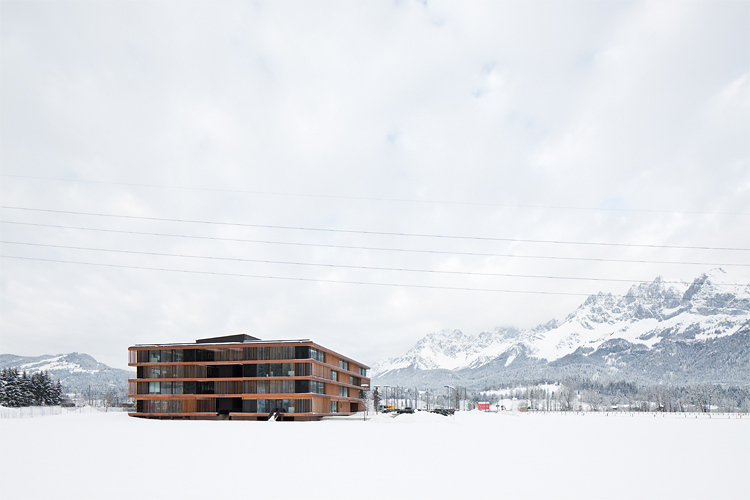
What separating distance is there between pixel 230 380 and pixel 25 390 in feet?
237

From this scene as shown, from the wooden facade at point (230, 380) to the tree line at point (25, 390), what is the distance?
49.0 m

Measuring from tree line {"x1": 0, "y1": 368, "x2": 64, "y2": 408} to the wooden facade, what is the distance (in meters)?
49.0

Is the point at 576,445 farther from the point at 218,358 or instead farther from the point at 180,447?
the point at 218,358

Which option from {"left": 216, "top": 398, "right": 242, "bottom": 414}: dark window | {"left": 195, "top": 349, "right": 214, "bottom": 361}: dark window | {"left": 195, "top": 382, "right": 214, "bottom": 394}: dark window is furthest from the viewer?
{"left": 195, "top": 349, "right": 214, "bottom": 361}: dark window

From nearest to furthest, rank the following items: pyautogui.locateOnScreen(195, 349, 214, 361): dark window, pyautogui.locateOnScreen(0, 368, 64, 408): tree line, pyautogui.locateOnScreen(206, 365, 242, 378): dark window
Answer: pyautogui.locateOnScreen(206, 365, 242, 378): dark window < pyautogui.locateOnScreen(195, 349, 214, 361): dark window < pyautogui.locateOnScreen(0, 368, 64, 408): tree line

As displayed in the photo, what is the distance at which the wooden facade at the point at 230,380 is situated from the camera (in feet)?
271

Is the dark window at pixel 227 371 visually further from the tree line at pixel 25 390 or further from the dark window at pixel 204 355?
the tree line at pixel 25 390

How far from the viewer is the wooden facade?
271 feet

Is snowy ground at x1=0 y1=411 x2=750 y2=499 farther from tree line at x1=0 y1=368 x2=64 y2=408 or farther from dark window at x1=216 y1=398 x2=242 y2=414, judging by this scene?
tree line at x1=0 y1=368 x2=64 y2=408

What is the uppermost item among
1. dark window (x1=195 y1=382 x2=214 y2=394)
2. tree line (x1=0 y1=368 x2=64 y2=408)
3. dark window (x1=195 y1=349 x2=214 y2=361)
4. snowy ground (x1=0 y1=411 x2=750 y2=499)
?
dark window (x1=195 y1=349 x2=214 y2=361)

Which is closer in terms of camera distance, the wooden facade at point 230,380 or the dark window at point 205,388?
the wooden facade at point 230,380

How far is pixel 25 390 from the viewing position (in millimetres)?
124562

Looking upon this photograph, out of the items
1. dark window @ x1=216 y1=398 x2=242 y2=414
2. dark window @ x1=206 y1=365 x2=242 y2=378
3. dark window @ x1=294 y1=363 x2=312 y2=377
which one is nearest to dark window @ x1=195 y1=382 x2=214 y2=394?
dark window @ x1=206 y1=365 x2=242 y2=378

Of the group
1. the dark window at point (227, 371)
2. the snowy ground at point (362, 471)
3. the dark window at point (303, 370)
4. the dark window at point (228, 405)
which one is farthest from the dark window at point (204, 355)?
the snowy ground at point (362, 471)
